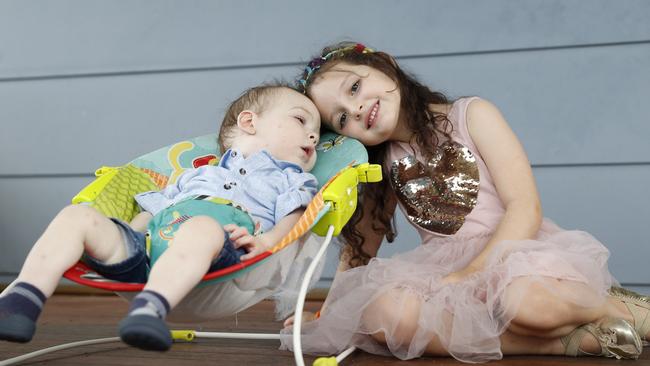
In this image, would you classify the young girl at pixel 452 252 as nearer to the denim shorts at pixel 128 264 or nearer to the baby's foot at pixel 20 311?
the denim shorts at pixel 128 264

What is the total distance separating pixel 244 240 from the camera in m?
1.34

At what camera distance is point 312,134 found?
5.44ft

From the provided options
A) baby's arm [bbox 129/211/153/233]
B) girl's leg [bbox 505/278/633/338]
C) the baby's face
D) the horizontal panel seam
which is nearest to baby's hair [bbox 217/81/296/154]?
the baby's face

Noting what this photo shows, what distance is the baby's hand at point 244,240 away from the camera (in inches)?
52.4

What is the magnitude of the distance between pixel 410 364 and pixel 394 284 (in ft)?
0.55

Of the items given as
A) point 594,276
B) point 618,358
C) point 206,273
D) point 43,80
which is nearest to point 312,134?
point 206,273

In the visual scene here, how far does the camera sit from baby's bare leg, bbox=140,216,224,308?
115 centimetres

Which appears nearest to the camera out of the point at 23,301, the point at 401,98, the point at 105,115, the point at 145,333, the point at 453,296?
the point at 145,333

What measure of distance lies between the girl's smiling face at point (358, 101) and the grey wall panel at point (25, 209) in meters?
1.47

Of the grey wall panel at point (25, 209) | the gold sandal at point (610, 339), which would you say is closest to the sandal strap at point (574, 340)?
the gold sandal at point (610, 339)

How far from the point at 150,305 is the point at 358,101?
755mm

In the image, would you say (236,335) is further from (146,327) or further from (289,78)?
(289,78)

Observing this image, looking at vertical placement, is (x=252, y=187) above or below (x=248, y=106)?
below

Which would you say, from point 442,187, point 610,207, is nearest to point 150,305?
point 442,187
